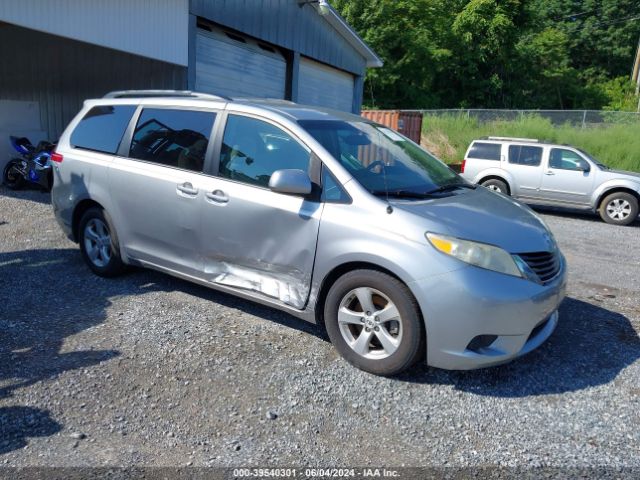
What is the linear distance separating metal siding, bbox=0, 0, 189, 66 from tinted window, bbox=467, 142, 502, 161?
23.0ft

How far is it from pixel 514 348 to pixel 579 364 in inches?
33.2

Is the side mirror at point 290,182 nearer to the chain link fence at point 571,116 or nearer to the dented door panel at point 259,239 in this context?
the dented door panel at point 259,239

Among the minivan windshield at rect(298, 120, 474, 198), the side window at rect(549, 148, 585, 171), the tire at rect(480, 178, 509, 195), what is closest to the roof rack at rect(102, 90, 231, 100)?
the minivan windshield at rect(298, 120, 474, 198)

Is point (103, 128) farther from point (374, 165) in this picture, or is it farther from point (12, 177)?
point (12, 177)

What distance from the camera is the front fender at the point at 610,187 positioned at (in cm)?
1091

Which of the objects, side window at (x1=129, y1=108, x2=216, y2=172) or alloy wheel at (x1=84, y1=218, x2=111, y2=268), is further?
alloy wheel at (x1=84, y1=218, x2=111, y2=268)

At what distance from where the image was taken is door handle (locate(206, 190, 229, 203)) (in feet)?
13.7

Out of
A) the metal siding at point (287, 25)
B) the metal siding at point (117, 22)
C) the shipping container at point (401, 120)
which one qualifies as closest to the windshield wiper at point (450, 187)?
the metal siding at point (117, 22)

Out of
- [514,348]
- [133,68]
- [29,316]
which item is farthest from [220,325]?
[133,68]

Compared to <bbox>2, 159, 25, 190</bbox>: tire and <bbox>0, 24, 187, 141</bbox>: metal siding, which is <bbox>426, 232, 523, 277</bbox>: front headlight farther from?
<bbox>2, 159, 25, 190</bbox>: tire

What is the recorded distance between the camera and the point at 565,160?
1180 centimetres

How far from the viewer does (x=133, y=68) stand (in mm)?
11570

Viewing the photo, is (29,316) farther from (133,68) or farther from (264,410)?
(133,68)

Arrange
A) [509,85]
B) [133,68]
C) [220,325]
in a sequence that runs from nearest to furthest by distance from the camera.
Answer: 1. [220,325]
2. [133,68]
3. [509,85]
